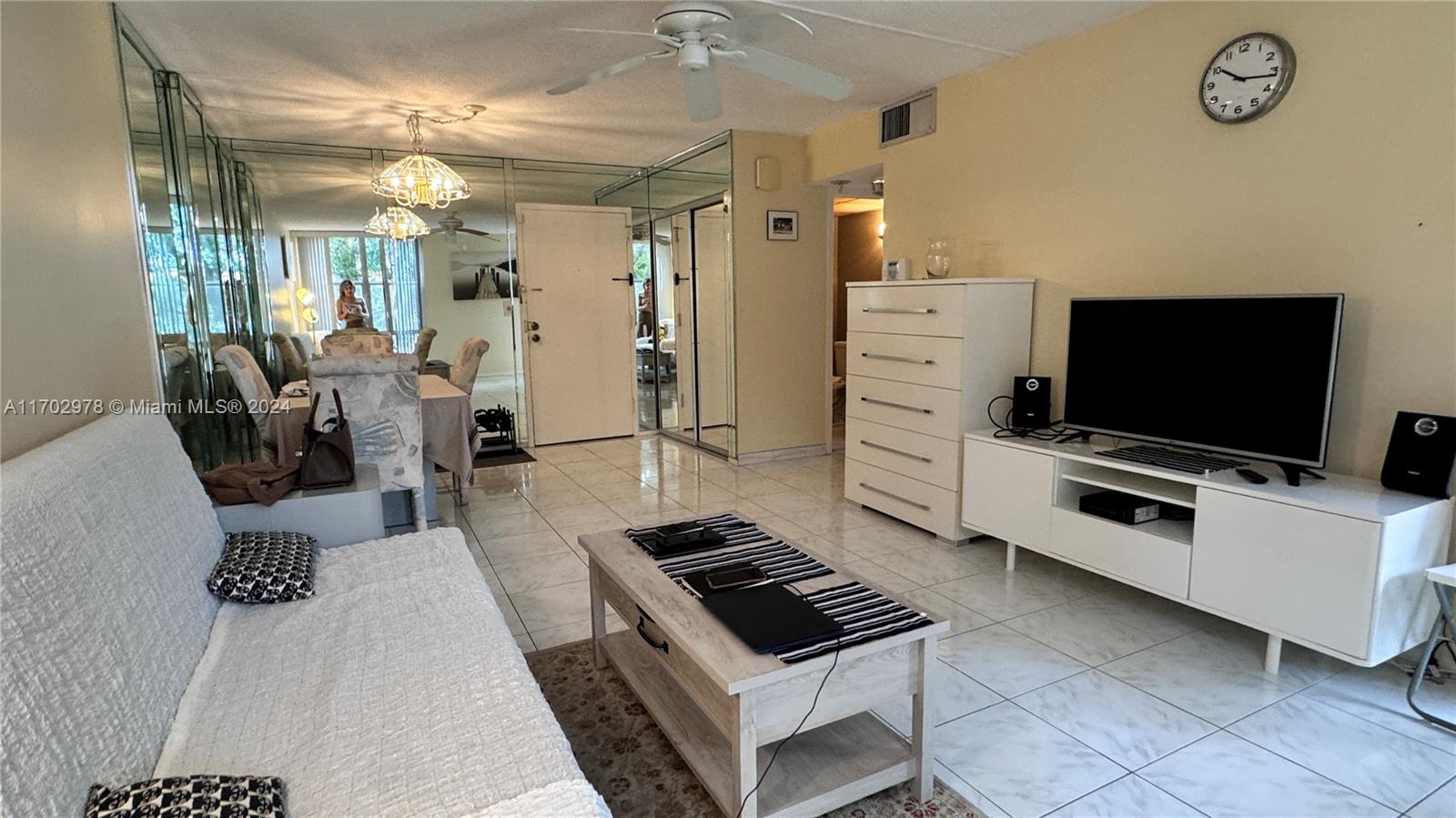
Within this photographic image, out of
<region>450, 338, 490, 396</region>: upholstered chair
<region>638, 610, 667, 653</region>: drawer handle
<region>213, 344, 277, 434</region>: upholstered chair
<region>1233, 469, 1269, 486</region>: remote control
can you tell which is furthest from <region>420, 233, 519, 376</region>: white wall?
<region>1233, 469, 1269, 486</region>: remote control

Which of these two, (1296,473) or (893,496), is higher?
(1296,473)

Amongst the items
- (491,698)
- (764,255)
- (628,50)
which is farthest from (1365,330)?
(764,255)

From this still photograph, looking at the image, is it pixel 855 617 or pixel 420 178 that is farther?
pixel 420 178

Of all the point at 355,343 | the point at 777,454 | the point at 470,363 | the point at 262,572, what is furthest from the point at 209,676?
the point at 777,454

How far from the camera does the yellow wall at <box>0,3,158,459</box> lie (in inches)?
62.7

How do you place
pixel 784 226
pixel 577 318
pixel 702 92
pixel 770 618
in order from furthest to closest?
pixel 577 318, pixel 784 226, pixel 702 92, pixel 770 618

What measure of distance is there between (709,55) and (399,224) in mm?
3490

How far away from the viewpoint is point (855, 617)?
1.63m

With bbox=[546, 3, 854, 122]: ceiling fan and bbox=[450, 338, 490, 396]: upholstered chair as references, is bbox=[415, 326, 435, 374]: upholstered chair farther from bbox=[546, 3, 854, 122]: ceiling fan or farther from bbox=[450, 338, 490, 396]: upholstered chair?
bbox=[546, 3, 854, 122]: ceiling fan

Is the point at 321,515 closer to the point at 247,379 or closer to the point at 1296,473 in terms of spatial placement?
the point at 247,379

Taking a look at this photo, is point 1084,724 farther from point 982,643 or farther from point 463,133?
point 463,133

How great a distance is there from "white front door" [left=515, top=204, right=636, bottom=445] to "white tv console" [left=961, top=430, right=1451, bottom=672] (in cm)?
418

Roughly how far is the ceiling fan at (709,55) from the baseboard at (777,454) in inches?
116

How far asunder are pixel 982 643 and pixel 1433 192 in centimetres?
194
